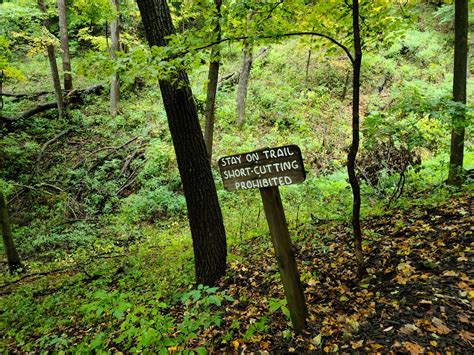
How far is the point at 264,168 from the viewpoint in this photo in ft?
9.75

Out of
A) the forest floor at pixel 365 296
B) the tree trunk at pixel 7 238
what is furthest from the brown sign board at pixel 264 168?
the tree trunk at pixel 7 238

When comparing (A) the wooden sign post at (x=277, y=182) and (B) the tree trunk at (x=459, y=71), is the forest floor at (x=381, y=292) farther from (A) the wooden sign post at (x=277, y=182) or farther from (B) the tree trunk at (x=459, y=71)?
(B) the tree trunk at (x=459, y=71)

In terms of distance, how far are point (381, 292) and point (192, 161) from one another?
292 centimetres

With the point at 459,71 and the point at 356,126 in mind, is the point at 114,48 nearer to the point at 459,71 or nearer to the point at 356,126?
the point at 459,71

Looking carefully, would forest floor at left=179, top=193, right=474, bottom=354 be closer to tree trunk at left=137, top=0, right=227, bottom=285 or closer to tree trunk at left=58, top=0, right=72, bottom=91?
tree trunk at left=137, top=0, right=227, bottom=285

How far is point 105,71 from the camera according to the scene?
3.56 metres

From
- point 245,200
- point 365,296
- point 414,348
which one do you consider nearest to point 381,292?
point 365,296

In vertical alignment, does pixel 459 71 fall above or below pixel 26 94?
below

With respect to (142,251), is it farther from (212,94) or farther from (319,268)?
(319,268)

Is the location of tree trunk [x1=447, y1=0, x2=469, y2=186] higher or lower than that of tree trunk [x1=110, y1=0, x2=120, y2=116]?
lower

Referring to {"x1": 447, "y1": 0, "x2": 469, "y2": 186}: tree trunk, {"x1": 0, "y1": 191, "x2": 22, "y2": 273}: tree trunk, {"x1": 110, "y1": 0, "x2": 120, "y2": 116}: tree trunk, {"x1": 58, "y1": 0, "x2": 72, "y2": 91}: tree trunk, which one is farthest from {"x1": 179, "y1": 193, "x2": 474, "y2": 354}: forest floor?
{"x1": 58, "y1": 0, "x2": 72, "y2": 91}: tree trunk

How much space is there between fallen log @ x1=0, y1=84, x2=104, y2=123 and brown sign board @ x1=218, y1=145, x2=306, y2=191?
15002 mm

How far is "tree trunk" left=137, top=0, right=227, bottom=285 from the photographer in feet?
14.4

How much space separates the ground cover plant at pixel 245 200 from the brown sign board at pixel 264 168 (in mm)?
1031
